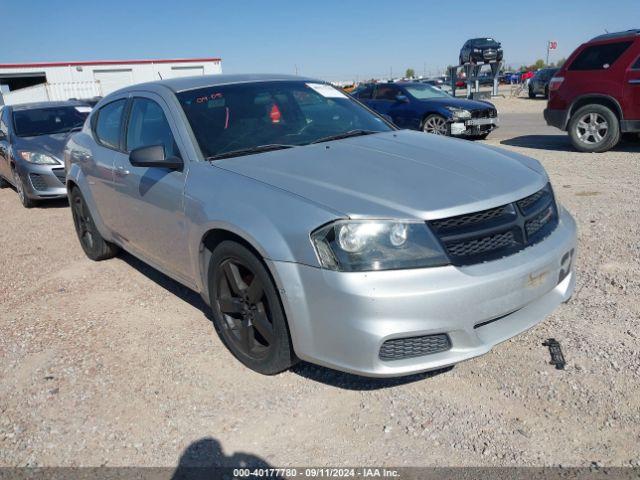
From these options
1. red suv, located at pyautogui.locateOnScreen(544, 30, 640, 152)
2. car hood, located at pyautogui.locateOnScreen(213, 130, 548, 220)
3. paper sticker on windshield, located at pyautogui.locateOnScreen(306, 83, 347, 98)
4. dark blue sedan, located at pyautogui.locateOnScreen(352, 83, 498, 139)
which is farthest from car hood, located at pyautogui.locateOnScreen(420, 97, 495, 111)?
car hood, located at pyautogui.locateOnScreen(213, 130, 548, 220)

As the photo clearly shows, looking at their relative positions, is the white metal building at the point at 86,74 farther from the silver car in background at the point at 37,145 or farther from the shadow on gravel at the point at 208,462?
the shadow on gravel at the point at 208,462

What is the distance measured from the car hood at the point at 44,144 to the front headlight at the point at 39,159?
0.06 meters

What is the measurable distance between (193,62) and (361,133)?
28.8 meters

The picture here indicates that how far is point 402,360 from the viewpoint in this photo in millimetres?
2512

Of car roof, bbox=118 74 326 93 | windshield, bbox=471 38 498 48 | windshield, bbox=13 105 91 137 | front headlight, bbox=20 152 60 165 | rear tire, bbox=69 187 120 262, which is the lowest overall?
rear tire, bbox=69 187 120 262

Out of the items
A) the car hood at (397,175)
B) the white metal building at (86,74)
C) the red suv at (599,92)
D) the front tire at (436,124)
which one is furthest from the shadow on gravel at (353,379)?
the white metal building at (86,74)

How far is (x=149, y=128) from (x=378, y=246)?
2.20m

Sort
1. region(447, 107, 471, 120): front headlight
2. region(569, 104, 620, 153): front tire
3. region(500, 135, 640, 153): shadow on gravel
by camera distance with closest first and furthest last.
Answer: region(569, 104, 620, 153): front tire < region(500, 135, 640, 153): shadow on gravel < region(447, 107, 471, 120): front headlight

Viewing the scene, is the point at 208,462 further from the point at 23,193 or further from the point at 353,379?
the point at 23,193

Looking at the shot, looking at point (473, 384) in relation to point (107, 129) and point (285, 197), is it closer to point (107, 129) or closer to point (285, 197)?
point (285, 197)

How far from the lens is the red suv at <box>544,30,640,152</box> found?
8938mm

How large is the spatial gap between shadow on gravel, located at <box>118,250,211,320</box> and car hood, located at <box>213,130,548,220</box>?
1366mm

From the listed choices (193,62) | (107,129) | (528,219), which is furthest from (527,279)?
(193,62)

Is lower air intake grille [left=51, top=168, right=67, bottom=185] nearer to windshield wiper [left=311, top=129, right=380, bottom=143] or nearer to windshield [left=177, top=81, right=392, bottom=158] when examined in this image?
windshield [left=177, top=81, right=392, bottom=158]
